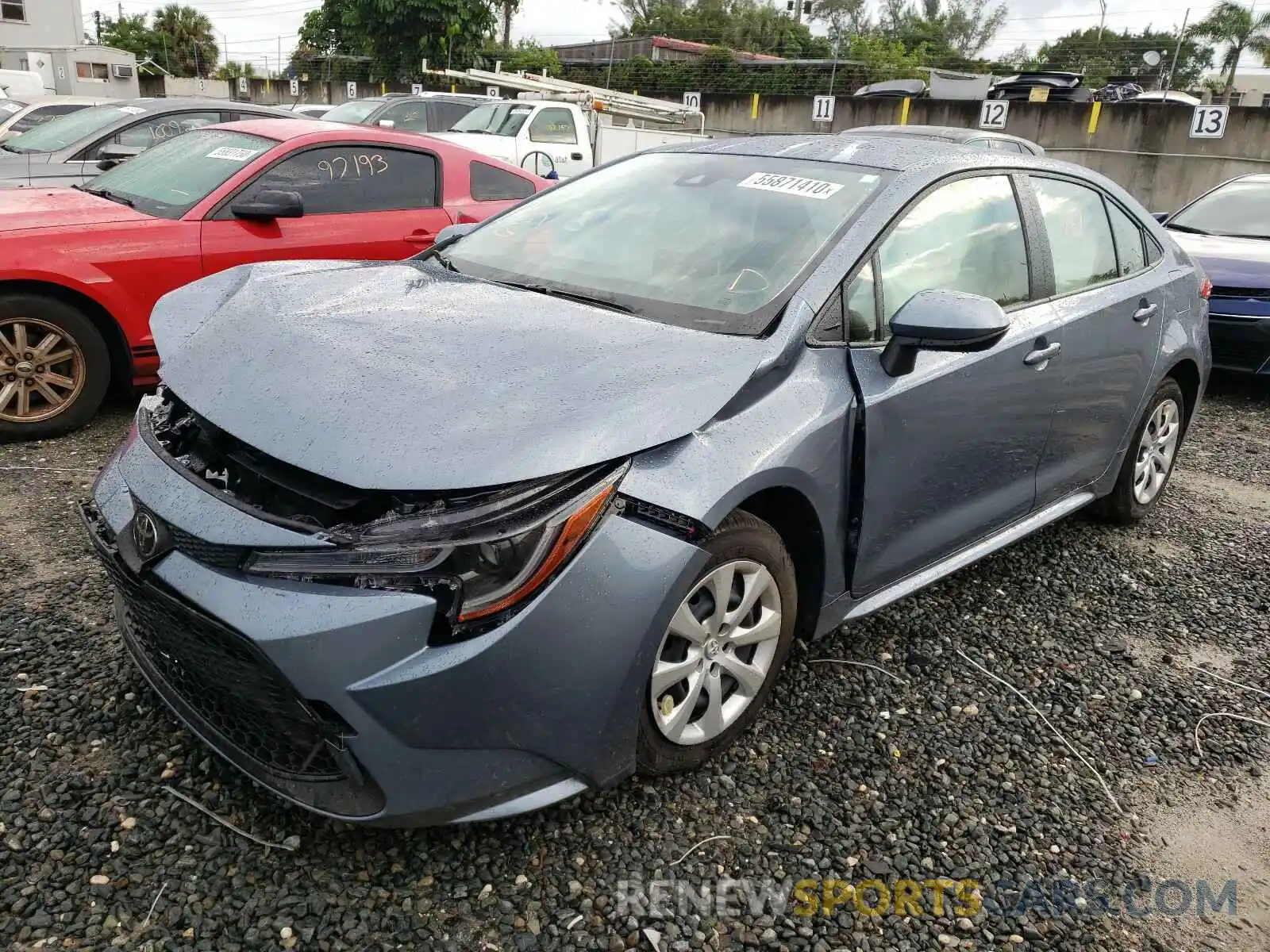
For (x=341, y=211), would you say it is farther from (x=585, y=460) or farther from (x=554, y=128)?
(x=554, y=128)

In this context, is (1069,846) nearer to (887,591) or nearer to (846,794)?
(846,794)

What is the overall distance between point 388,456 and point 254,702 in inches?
22.6

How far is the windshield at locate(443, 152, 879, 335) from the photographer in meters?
2.72

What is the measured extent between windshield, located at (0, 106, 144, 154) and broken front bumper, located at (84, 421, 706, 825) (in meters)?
7.55

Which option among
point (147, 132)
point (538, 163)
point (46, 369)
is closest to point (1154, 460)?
point (46, 369)

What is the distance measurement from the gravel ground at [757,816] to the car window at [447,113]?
1166cm

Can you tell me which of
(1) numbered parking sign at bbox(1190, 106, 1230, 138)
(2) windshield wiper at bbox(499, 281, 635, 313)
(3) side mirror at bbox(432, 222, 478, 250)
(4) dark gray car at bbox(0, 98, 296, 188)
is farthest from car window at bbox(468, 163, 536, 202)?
(1) numbered parking sign at bbox(1190, 106, 1230, 138)

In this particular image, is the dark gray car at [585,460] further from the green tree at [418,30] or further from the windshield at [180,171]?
the green tree at [418,30]

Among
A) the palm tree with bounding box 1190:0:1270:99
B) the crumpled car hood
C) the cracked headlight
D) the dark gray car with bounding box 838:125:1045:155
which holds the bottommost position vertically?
the cracked headlight

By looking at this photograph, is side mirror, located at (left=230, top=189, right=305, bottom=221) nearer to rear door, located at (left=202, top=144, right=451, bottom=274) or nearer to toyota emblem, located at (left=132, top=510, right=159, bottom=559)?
rear door, located at (left=202, top=144, right=451, bottom=274)

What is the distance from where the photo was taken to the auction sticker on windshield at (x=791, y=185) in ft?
9.81

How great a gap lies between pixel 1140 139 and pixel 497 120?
1019 cm

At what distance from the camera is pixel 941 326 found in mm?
2520

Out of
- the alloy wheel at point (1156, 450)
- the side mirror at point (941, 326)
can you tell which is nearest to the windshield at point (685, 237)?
the side mirror at point (941, 326)
